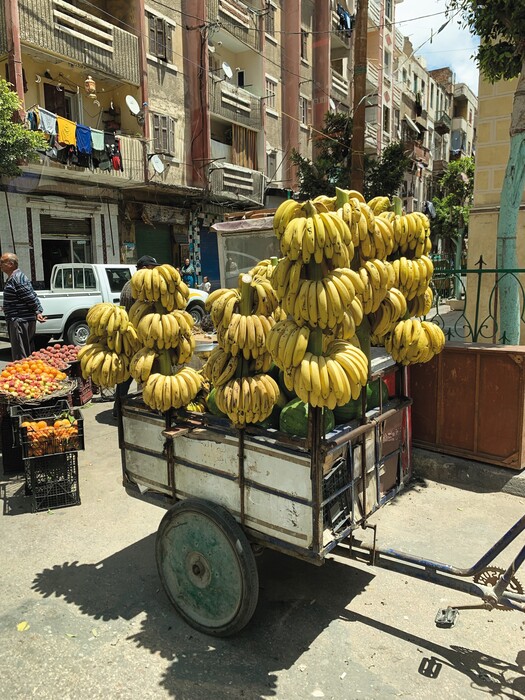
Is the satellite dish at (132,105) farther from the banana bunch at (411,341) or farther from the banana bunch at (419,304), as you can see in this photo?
the banana bunch at (411,341)

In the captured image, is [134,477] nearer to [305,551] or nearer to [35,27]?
[305,551]

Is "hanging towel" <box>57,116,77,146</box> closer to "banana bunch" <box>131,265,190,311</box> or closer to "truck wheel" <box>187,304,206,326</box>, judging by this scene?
"truck wheel" <box>187,304,206,326</box>

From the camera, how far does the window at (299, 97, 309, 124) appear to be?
1116 inches

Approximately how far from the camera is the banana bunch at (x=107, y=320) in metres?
3.45

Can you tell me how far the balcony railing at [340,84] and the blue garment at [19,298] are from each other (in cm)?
2915

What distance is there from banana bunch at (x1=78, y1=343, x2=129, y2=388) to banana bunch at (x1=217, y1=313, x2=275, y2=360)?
0.90 m

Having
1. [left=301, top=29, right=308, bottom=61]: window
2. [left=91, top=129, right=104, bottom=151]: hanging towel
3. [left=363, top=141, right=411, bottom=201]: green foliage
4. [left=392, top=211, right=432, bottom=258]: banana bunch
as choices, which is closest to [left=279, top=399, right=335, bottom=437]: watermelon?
[left=392, top=211, right=432, bottom=258]: banana bunch

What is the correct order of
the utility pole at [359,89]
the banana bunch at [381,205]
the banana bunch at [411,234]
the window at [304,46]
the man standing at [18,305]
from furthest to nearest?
1. the window at [304,46]
2. the utility pole at [359,89]
3. the man standing at [18,305]
4. the banana bunch at [381,205]
5. the banana bunch at [411,234]

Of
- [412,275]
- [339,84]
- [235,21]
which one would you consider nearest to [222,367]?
[412,275]

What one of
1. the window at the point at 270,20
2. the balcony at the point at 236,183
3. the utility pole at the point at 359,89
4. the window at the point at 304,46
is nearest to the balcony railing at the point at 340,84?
the window at the point at 304,46

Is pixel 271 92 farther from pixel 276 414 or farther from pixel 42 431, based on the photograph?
pixel 276 414

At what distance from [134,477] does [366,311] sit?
6.19 ft

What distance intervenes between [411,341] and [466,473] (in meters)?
2.24

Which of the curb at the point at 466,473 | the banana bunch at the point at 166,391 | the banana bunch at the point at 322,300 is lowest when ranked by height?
the curb at the point at 466,473
